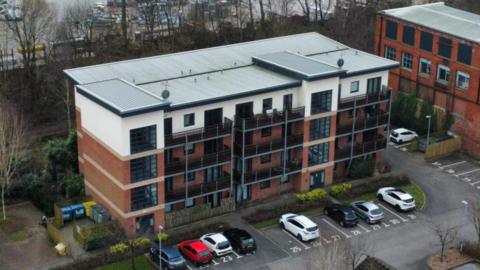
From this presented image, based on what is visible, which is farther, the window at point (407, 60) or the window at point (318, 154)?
the window at point (407, 60)

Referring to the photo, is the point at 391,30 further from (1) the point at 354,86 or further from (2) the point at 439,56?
(1) the point at 354,86

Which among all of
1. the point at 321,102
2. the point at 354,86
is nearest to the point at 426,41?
the point at 354,86

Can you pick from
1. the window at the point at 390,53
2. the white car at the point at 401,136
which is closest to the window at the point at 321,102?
the white car at the point at 401,136

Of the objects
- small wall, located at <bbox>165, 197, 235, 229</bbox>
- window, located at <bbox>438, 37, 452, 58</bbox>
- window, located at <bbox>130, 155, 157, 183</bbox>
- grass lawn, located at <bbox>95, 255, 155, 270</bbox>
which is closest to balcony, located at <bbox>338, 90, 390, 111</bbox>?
small wall, located at <bbox>165, 197, 235, 229</bbox>

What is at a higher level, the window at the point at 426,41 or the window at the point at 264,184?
the window at the point at 426,41

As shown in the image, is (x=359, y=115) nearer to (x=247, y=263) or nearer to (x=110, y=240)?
(x=247, y=263)

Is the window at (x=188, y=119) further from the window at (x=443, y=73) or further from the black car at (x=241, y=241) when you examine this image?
the window at (x=443, y=73)
